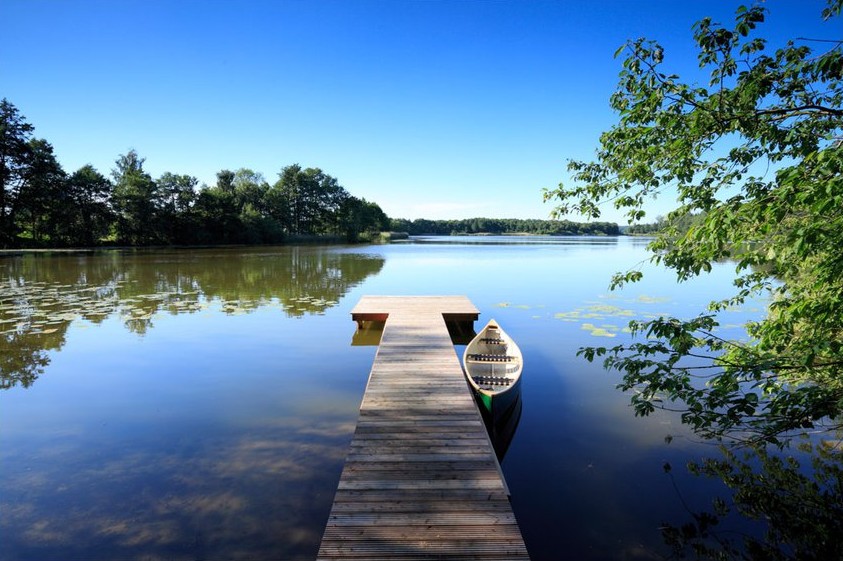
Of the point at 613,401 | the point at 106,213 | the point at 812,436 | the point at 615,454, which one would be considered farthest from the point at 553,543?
the point at 106,213

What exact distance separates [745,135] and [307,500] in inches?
226

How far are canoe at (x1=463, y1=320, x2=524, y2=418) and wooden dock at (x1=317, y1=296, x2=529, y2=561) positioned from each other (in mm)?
308

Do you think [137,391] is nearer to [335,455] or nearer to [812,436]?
[335,455]

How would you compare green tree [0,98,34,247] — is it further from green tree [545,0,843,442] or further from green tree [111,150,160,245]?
green tree [545,0,843,442]

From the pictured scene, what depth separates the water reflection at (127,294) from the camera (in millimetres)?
10773

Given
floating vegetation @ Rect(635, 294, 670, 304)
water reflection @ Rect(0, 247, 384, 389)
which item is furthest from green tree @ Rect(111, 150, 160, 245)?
floating vegetation @ Rect(635, 294, 670, 304)

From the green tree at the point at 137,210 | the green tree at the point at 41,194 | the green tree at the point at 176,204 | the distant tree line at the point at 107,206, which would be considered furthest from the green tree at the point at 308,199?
the green tree at the point at 41,194

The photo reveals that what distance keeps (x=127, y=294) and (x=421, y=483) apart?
18256 mm

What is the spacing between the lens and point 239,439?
19.7 ft

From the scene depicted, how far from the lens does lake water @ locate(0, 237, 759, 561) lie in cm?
419

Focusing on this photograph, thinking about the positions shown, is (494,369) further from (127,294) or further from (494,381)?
(127,294)

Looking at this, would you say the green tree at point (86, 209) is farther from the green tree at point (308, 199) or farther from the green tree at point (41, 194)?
the green tree at point (308, 199)

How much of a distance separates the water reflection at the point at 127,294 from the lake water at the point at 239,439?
143mm

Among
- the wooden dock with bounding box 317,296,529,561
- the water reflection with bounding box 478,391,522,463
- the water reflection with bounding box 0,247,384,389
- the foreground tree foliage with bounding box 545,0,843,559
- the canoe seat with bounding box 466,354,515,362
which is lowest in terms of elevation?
the water reflection with bounding box 478,391,522,463
